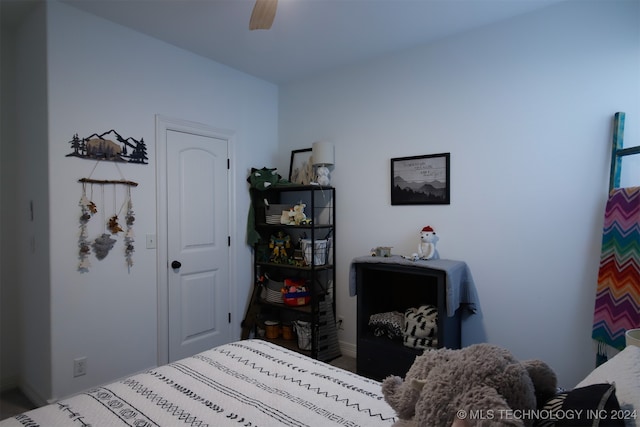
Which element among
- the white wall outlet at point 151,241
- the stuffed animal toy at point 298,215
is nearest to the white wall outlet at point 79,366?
the white wall outlet at point 151,241

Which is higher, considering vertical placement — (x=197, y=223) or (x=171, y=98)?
(x=171, y=98)

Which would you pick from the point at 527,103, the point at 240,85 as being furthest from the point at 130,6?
the point at 527,103

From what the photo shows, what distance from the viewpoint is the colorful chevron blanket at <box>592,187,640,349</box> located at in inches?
71.3

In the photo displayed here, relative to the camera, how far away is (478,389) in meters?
0.68

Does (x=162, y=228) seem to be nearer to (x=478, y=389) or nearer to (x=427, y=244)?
(x=427, y=244)

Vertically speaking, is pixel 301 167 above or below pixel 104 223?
above

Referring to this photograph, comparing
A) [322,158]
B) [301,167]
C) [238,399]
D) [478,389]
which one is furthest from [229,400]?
[301,167]

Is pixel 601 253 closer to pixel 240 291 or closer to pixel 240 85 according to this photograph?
pixel 240 291

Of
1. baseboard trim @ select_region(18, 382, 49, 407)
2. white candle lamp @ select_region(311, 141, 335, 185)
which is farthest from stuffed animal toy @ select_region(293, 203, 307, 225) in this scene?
baseboard trim @ select_region(18, 382, 49, 407)

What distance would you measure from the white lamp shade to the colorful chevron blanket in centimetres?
204

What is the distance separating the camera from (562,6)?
2.20 meters

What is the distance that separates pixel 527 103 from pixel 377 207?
52.4 inches

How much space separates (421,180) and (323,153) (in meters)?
0.93

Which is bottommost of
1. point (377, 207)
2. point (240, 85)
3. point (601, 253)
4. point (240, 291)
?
point (240, 291)
